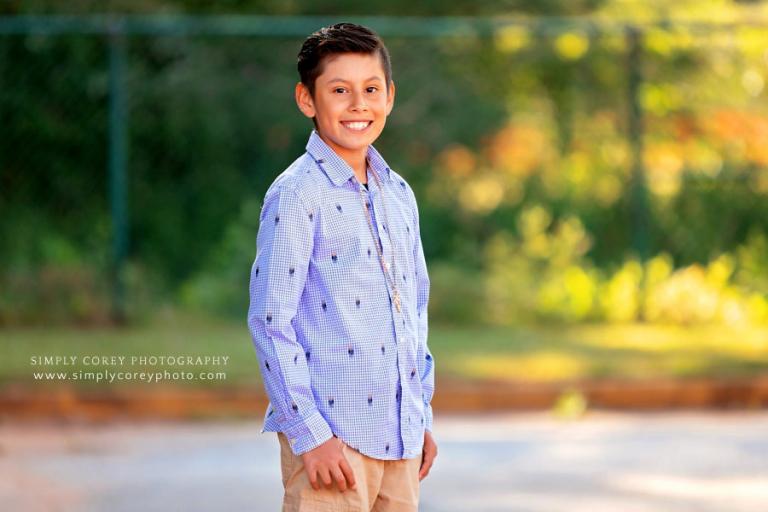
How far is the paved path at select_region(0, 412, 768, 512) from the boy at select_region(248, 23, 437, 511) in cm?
279

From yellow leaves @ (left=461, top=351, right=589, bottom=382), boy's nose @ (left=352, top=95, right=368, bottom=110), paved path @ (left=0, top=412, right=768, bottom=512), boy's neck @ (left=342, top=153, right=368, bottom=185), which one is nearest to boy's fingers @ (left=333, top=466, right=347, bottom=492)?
boy's neck @ (left=342, top=153, right=368, bottom=185)

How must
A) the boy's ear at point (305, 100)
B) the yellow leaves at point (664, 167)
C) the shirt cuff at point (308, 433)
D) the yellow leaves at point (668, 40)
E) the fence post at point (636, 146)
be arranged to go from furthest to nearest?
the yellow leaves at point (664, 167)
the fence post at point (636, 146)
the yellow leaves at point (668, 40)
the boy's ear at point (305, 100)
the shirt cuff at point (308, 433)

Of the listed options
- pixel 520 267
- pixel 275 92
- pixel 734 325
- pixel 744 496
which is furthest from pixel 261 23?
pixel 744 496

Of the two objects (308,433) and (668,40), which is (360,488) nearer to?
(308,433)

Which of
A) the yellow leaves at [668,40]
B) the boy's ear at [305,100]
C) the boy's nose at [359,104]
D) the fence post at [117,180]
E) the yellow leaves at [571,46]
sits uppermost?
the yellow leaves at [571,46]

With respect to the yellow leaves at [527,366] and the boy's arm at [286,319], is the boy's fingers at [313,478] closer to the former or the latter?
the boy's arm at [286,319]

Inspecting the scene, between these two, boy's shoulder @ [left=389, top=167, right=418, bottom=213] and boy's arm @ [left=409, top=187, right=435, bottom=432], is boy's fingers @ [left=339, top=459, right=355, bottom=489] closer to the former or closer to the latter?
boy's arm @ [left=409, top=187, right=435, bottom=432]

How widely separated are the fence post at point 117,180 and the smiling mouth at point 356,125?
26.1 feet

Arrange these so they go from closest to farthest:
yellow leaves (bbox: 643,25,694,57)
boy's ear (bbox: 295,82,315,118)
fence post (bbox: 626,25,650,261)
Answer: boy's ear (bbox: 295,82,315,118), yellow leaves (bbox: 643,25,694,57), fence post (bbox: 626,25,650,261)

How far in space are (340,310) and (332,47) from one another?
59 centimetres

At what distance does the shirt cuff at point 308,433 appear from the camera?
3.21 m

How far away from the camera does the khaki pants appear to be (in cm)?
326

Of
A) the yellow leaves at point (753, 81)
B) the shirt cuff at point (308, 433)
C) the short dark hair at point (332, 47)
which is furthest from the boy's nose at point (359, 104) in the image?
the yellow leaves at point (753, 81)

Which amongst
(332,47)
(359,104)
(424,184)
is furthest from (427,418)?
(424,184)
